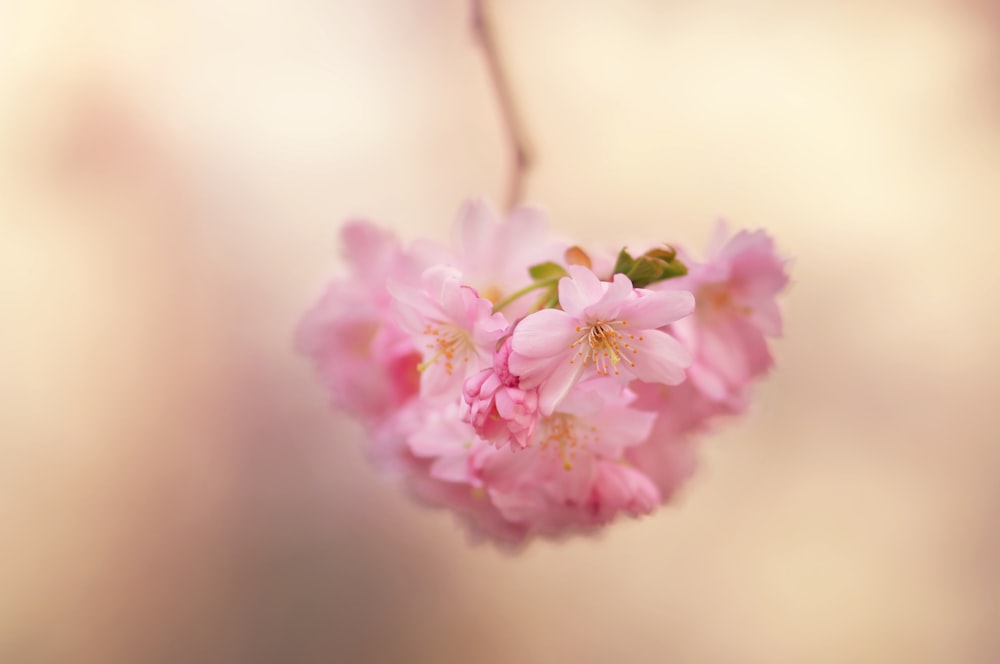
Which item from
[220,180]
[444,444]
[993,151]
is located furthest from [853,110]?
[220,180]

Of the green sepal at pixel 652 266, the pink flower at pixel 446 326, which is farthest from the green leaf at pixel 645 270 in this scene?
the pink flower at pixel 446 326

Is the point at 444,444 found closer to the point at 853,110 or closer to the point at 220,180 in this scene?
the point at 220,180

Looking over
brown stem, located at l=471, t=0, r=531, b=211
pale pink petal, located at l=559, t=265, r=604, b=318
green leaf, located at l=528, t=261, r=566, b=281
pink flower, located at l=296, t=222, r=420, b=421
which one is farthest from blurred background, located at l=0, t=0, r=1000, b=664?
pale pink petal, located at l=559, t=265, r=604, b=318

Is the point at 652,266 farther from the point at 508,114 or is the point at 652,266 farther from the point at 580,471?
the point at 508,114

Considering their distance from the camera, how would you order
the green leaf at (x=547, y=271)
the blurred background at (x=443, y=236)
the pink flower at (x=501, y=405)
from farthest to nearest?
the blurred background at (x=443, y=236) < the green leaf at (x=547, y=271) < the pink flower at (x=501, y=405)

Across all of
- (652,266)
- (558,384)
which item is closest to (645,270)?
(652,266)

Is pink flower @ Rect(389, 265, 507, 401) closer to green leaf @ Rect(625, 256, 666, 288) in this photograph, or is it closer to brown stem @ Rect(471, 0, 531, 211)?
green leaf @ Rect(625, 256, 666, 288)

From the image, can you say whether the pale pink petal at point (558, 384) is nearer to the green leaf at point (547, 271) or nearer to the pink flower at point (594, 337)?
the pink flower at point (594, 337)
